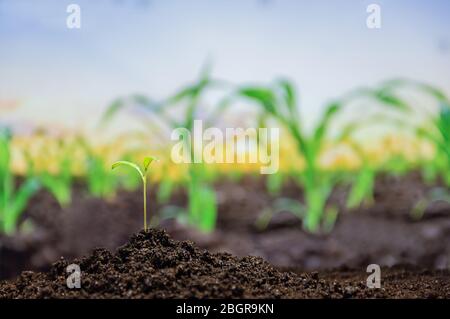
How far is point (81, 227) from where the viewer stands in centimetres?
208

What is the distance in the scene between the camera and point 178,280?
0.90 meters

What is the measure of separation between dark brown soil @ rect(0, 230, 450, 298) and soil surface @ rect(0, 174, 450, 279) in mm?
817

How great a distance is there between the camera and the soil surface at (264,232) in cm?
191

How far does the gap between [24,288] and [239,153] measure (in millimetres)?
1042

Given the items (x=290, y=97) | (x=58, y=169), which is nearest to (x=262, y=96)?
(x=290, y=97)

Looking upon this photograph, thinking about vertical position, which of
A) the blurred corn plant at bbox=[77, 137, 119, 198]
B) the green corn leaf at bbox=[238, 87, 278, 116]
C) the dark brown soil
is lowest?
the dark brown soil

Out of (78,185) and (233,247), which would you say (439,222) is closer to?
(233,247)

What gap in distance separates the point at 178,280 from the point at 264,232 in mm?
1180

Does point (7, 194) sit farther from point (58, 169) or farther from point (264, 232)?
point (264, 232)

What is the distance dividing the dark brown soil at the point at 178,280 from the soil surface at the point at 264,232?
0.82 meters

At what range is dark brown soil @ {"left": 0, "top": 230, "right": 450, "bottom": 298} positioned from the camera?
2.89 feet

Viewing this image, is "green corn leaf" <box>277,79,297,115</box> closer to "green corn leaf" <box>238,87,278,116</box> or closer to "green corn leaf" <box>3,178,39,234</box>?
"green corn leaf" <box>238,87,278,116</box>

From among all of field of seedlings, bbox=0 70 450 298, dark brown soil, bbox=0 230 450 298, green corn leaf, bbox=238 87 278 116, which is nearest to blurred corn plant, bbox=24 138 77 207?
field of seedlings, bbox=0 70 450 298

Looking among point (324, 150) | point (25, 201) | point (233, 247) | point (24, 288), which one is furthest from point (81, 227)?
point (24, 288)
